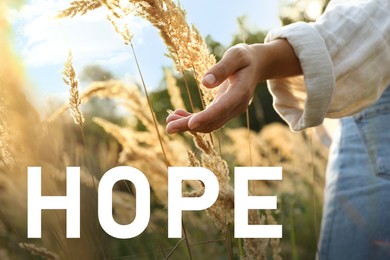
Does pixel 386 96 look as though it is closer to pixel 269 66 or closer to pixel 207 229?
pixel 269 66

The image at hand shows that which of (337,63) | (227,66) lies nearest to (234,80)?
(227,66)

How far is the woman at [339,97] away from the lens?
94 centimetres

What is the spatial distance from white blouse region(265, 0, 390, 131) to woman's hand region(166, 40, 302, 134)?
0.16 ft

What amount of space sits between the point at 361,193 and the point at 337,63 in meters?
0.38

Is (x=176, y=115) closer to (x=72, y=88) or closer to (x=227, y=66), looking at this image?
(x=227, y=66)

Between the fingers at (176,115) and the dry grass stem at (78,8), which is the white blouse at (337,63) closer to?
the fingers at (176,115)

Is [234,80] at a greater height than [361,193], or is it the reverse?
[234,80]

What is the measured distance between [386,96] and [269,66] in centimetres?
46

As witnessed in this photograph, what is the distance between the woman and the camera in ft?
3.07

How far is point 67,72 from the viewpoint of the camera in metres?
1.25

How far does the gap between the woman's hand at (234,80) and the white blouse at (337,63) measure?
5cm

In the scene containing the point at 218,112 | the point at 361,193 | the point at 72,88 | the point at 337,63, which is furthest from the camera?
the point at 361,193

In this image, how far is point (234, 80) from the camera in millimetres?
938

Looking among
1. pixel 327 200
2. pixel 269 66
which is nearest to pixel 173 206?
pixel 327 200
